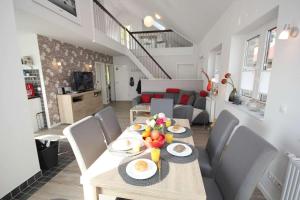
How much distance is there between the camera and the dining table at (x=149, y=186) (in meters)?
0.85

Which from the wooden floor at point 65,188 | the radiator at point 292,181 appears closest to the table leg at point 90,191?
the wooden floor at point 65,188

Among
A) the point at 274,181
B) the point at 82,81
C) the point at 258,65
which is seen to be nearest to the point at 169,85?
the point at 82,81

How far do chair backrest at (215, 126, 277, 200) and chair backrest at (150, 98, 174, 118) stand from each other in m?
1.30

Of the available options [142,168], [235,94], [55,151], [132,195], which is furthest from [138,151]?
[235,94]

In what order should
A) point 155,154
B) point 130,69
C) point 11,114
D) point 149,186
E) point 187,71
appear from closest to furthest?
1. point 149,186
2. point 155,154
3. point 11,114
4. point 187,71
5. point 130,69

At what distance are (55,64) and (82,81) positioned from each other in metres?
1.02

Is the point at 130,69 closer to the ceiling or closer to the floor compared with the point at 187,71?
closer to the ceiling

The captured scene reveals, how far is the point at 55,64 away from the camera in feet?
13.3

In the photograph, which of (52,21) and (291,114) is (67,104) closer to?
(52,21)

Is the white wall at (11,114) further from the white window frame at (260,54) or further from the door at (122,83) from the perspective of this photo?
the door at (122,83)

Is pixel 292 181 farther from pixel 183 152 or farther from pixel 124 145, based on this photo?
pixel 124 145

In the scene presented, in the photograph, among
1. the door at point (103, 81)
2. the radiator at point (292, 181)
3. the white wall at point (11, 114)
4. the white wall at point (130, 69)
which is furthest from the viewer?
the white wall at point (130, 69)

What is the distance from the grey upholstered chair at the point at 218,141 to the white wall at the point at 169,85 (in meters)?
3.74

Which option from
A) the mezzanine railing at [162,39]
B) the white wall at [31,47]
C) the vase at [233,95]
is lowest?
the vase at [233,95]
